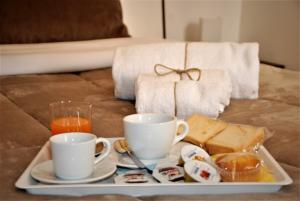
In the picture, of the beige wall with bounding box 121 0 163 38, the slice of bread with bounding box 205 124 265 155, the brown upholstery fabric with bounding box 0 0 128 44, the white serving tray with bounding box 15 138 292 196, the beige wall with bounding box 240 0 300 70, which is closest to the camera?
the white serving tray with bounding box 15 138 292 196

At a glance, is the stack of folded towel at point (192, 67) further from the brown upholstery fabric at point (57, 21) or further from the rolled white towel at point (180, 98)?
the brown upholstery fabric at point (57, 21)

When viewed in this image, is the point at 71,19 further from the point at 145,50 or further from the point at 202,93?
the point at 202,93

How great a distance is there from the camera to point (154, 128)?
72 cm

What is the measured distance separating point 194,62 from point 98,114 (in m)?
0.38

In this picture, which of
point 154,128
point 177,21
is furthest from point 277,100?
point 177,21

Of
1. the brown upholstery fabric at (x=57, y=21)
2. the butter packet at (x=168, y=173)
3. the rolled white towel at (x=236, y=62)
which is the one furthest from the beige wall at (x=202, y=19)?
the butter packet at (x=168, y=173)

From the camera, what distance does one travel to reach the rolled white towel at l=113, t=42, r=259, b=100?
1.30 m

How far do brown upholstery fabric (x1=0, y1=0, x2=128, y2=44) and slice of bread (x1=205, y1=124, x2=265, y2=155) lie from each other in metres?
1.94

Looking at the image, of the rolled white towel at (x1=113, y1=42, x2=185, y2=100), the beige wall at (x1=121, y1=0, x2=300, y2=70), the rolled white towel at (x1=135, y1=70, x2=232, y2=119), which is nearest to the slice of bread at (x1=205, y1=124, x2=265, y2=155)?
the rolled white towel at (x1=135, y1=70, x2=232, y2=119)

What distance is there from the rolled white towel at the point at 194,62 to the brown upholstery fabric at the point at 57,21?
135 cm

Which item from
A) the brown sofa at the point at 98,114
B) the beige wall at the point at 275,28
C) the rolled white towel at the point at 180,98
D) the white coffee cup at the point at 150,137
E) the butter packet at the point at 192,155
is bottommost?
the beige wall at the point at 275,28

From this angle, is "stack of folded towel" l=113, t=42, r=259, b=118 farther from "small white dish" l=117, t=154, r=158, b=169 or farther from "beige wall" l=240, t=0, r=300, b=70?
"beige wall" l=240, t=0, r=300, b=70

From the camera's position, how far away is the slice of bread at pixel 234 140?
776 millimetres

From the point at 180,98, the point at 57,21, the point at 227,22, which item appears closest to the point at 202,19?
the point at 227,22
